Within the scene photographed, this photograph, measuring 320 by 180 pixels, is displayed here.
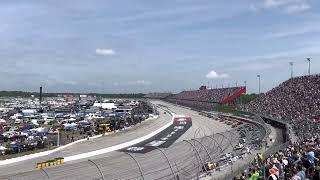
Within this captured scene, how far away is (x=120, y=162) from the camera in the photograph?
47.1ft

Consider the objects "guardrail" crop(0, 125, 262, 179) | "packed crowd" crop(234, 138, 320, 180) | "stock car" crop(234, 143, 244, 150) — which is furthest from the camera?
"stock car" crop(234, 143, 244, 150)

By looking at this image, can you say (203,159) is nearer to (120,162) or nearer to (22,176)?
(120,162)

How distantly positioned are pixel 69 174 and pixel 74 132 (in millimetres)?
57956

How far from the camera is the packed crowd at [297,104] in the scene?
140ft

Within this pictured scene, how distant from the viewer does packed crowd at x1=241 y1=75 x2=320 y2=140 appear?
42562 millimetres

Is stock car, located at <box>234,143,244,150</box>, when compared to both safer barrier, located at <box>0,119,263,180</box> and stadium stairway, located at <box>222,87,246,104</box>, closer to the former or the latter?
safer barrier, located at <box>0,119,263,180</box>

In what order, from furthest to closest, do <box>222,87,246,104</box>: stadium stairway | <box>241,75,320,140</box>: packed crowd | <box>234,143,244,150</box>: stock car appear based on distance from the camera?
<box>222,87,246,104</box>: stadium stairway → <box>241,75,320,140</box>: packed crowd → <box>234,143,244,150</box>: stock car

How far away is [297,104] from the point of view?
182 ft

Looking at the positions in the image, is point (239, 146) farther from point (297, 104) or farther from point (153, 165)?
point (297, 104)

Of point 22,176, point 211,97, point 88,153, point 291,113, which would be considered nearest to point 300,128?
point 291,113

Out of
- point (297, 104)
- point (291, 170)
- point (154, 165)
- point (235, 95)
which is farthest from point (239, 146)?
point (235, 95)

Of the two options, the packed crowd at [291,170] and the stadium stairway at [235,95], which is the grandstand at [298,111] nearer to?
the packed crowd at [291,170]

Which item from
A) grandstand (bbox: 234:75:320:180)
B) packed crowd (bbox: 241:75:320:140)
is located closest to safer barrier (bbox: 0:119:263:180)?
grandstand (bbox: 234:75:320:180)

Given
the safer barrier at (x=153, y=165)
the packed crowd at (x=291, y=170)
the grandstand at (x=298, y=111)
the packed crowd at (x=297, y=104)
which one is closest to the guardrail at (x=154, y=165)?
the safer barrier at (x=153, y=165)
